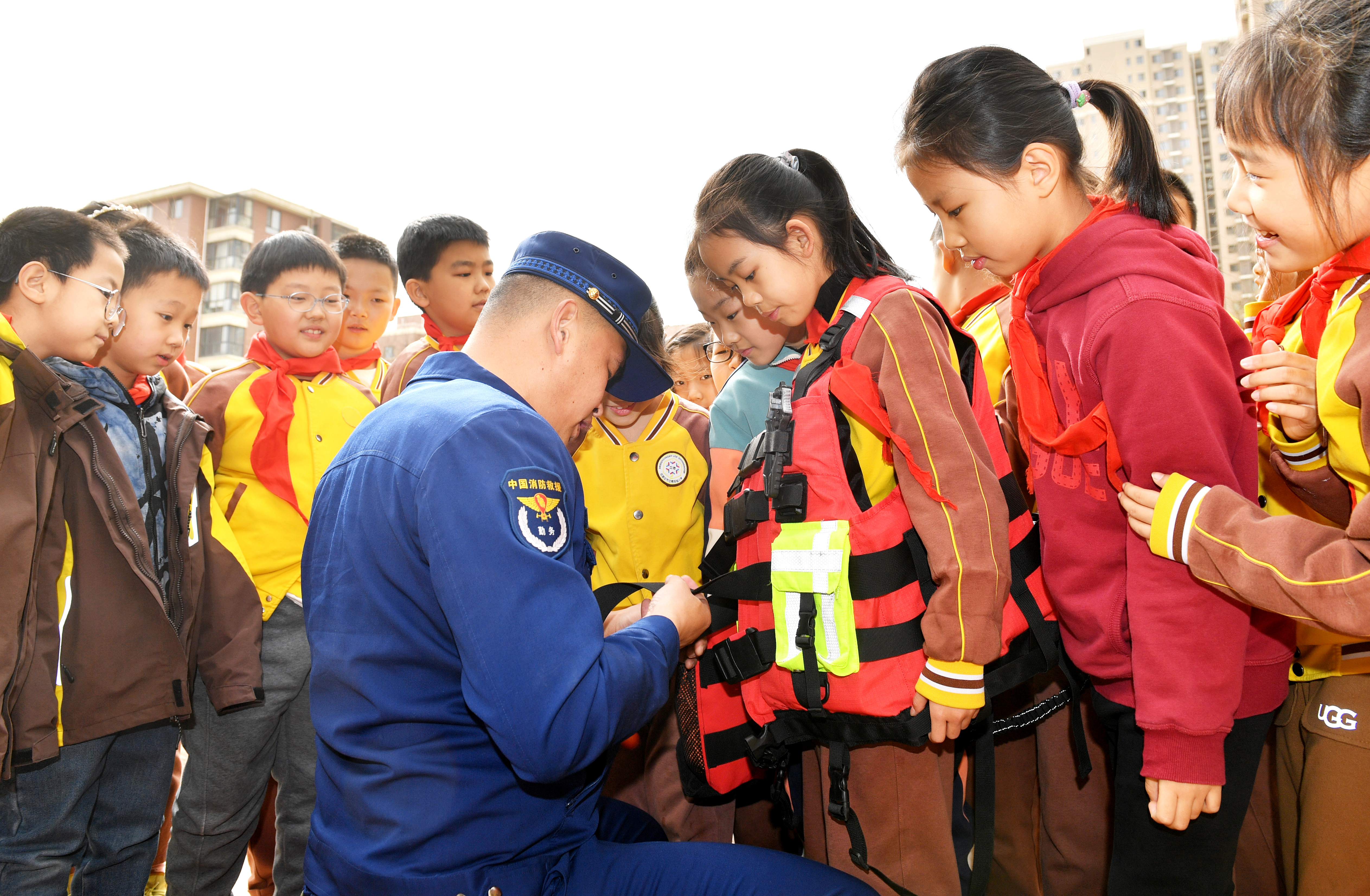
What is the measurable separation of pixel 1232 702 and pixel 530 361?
144 centimetres

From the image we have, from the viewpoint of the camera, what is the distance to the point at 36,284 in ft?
7.75

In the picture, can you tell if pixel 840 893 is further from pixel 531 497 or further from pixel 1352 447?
pixel 1352 447

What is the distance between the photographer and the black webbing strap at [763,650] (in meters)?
1.68

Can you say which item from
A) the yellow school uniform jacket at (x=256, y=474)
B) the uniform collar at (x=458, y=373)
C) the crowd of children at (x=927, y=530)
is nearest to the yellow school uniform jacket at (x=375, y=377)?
the yellow school uniform jacket at (x=256, y=474)

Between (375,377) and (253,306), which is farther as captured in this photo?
(375,377)

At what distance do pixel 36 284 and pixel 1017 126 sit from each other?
8.66 ft

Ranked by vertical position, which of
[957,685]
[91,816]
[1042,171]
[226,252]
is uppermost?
[226,252]

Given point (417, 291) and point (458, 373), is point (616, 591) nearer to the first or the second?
point (458, 373)

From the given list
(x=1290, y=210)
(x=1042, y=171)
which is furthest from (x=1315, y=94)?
(x=1042, y=171)

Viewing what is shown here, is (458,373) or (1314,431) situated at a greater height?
(458,373)

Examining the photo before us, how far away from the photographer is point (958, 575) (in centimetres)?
157

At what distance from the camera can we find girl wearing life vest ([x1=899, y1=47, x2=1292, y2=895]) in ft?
4.67

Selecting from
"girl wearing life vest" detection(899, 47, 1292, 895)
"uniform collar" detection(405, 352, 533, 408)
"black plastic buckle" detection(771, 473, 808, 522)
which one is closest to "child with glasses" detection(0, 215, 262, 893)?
"uniform collar" detection(405, 352, 533, 408)

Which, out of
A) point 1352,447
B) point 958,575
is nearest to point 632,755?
point 958,575
